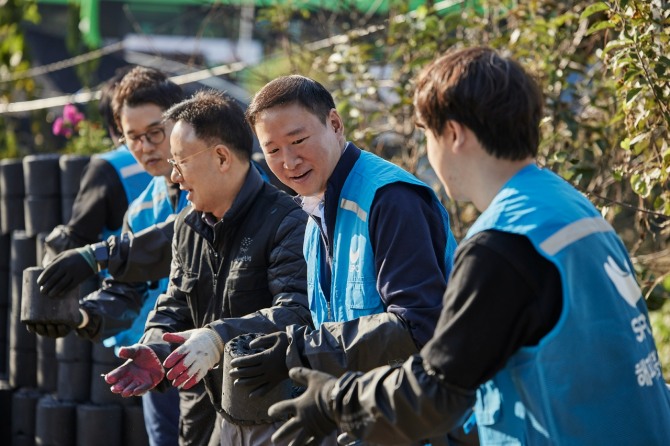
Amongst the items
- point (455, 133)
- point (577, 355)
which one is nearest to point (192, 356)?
point (455, 133)

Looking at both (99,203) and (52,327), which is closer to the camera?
(52,327)

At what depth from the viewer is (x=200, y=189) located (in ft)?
13.0

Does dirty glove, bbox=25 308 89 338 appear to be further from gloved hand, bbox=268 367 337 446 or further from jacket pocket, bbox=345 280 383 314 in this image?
gloved hand, bbox=268 367 337 446

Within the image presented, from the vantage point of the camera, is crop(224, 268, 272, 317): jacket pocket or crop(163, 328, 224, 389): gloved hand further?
crop(224, 268, 272, 317): jacket pocket

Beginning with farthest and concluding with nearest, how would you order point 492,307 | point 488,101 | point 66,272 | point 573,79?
point 573,79 → point 66,272 → point 488,101 → point 492,307

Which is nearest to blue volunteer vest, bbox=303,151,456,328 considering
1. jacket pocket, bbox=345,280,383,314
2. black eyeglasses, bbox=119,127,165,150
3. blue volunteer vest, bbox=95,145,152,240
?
jacket pocket, bbox=345,280,383,314

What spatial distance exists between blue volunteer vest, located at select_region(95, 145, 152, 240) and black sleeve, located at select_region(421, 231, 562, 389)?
11.7 ft

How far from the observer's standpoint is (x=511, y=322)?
226 cm

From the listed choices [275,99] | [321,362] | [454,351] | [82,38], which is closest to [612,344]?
[454,351]

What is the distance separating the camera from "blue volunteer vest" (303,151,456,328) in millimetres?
3166

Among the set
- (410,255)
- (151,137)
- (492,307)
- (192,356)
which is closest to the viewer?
(492,307)

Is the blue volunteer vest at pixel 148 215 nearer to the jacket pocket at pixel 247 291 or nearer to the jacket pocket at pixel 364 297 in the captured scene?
the jacket pocket at pixel 247 291

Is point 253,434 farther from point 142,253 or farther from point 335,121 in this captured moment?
point 142,253

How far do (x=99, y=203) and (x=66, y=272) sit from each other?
1.08m
